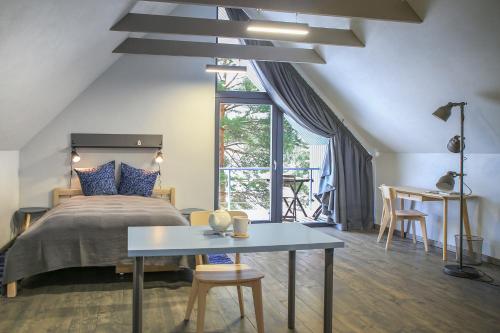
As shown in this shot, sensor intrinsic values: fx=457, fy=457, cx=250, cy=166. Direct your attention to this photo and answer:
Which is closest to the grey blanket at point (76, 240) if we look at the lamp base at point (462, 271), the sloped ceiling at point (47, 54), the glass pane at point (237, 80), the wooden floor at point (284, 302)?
the wooden floor at point (284, 302)

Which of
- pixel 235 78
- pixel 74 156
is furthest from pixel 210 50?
pixel 74 156

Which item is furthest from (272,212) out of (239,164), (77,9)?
(77,9)

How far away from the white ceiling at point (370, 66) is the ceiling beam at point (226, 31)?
155 mm

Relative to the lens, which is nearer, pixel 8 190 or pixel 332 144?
pixel 8 190

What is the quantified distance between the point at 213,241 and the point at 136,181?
367 cm

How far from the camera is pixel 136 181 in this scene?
231 inches

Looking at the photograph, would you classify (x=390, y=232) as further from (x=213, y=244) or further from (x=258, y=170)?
(x=213, y=244)

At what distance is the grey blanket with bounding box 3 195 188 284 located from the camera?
367cm

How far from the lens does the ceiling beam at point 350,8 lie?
3.94m

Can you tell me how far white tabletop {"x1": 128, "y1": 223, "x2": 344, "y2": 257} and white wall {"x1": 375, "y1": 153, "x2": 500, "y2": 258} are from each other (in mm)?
2985

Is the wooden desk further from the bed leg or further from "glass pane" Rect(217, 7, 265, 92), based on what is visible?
the bed leg

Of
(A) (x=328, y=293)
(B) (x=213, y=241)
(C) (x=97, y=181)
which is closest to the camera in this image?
(B) (x=213, y=241)

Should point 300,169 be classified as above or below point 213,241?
above

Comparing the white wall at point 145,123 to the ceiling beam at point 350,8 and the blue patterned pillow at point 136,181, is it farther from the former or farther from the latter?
the ceiling beam at point 350,8
